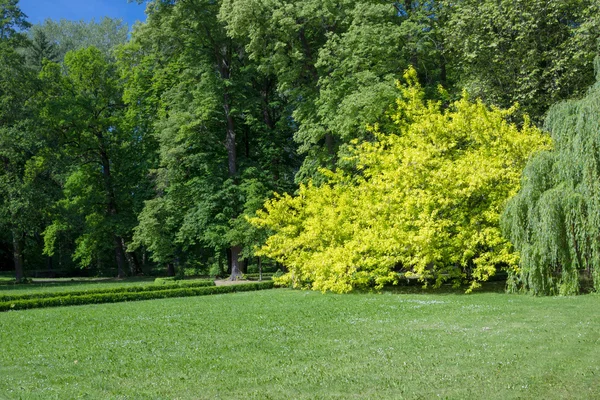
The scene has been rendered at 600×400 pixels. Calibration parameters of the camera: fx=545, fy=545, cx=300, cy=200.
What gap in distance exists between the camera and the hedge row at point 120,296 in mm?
19750

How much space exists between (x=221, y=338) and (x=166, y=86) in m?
28.0

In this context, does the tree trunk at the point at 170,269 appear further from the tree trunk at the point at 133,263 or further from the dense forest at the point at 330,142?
the tree trunk at the point at 133,263

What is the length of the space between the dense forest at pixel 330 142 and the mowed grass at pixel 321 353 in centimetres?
356

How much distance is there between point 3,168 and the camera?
33000 mm

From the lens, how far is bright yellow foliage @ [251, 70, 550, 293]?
60.0ft

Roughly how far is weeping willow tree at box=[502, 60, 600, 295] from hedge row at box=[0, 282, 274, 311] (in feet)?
41.3

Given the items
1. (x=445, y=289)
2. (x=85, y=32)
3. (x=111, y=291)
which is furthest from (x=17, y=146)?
(x=85, y=32)

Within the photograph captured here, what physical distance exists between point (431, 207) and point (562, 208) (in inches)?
202

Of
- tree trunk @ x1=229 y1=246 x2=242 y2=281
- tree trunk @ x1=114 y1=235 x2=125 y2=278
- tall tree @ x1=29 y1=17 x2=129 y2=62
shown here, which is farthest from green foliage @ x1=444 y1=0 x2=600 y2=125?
tall tree @ x1=29 y1=17 x2=129 y2=62

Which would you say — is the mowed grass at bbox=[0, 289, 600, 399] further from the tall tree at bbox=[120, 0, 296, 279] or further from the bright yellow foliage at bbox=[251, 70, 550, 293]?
the tall tree at bbox=[120, 0, 296, 279]

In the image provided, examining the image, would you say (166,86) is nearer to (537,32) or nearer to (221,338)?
(537,32)

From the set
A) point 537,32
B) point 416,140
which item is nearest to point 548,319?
point 416,140

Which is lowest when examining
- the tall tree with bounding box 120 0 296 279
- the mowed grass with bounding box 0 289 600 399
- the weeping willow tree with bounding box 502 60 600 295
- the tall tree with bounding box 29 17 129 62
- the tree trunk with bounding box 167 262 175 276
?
the mowed grass with bounding box 0 289 600 399

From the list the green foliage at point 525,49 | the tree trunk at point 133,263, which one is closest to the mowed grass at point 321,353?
the green foliage at point 525,49
